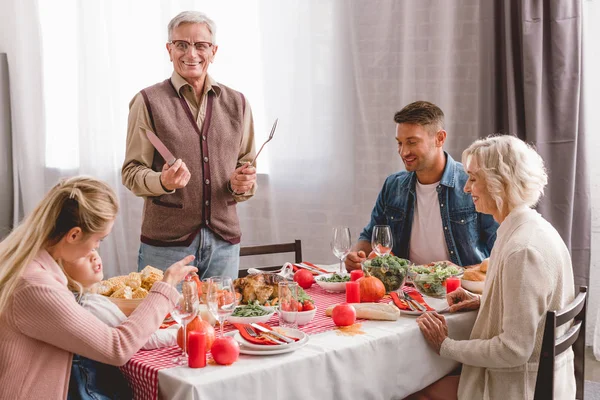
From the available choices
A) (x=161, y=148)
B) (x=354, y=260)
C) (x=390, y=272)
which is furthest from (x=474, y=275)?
(x=161, y=148)

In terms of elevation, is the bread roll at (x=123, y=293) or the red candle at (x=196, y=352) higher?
the bread roll at (x=123, y=293)

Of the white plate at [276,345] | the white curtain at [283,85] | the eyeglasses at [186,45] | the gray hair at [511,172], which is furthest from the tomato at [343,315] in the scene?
the white curtain at [283,85]

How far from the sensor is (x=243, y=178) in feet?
9.65

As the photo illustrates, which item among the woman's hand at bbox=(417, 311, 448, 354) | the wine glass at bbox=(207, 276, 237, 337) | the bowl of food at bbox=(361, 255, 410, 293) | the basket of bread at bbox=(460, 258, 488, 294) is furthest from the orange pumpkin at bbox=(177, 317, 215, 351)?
the basket of bread at bbox=(460, 258, 488, 294)

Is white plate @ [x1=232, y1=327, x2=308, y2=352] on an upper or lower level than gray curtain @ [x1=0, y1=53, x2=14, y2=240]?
lower

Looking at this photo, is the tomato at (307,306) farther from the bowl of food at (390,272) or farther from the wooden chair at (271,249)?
the wooden chair at (271,249)

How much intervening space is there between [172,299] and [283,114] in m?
3.01

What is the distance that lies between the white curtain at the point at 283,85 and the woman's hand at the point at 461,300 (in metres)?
1.58

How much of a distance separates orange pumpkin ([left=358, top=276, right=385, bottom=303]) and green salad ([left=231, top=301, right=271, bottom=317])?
1.36 ft

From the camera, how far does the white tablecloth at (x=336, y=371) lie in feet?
5.73

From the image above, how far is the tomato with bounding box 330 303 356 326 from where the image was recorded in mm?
2170

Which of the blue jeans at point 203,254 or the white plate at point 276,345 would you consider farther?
the blue jeans at point 203,254

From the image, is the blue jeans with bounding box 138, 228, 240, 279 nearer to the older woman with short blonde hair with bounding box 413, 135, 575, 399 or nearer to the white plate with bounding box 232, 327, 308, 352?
the white plate with bounding box 232, 327, 308, 352

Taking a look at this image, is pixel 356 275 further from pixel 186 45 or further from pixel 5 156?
pixel 5 156
